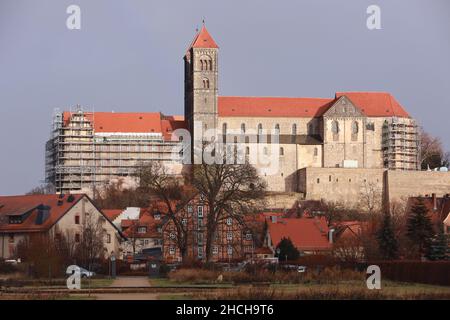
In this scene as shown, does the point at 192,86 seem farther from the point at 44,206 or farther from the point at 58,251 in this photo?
the point at 58,251

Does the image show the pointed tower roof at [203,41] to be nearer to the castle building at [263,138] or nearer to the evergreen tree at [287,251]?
the castle building at [263,138]

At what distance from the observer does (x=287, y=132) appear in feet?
382

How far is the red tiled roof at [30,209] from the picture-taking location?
59.7m

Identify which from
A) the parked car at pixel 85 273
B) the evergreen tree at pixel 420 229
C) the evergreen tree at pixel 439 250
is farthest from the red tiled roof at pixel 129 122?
the evergreen tree at pixel 439 250

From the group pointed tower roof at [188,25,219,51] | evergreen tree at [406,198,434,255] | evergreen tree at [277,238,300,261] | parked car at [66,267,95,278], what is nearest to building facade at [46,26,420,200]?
pointed tower roof at [188,25,219,51]

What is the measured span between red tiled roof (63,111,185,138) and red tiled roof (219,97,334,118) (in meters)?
4.92

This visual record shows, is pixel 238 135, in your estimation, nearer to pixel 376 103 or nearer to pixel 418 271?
pixel 376 103

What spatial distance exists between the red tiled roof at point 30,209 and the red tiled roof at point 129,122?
47.6m

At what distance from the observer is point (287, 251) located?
6034 cm

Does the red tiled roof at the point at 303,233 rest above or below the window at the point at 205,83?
below

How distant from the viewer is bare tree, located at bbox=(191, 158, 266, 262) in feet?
187
